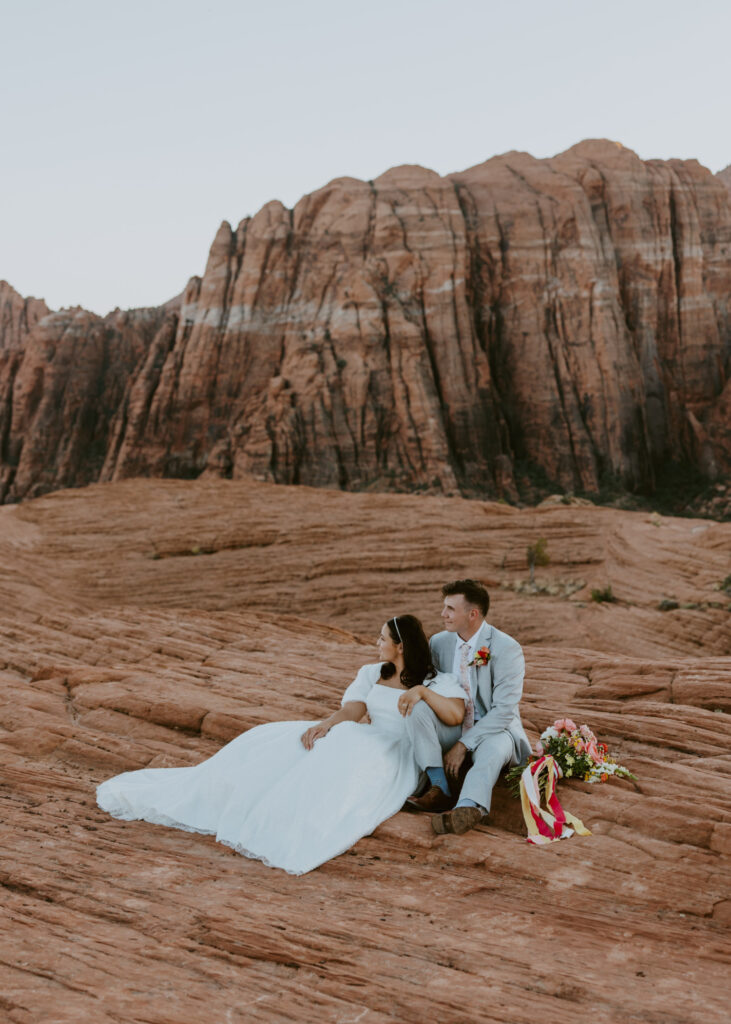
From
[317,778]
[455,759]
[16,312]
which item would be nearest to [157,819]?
[317,778]

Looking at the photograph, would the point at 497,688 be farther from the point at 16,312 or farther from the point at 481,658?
the point at 16,312

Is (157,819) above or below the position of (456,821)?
Answer: below

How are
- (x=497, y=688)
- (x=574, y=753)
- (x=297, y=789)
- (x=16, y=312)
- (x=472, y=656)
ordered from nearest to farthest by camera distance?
(x=297, y=789)
(x=497, y=688)
(x=472, y=656)
(x=574, y=753)
(x=16, y=312)

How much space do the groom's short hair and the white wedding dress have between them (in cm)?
62

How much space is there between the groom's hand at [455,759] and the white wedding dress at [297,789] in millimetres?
280

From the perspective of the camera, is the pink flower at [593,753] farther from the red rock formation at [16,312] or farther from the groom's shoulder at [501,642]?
the red rock formation at [16,312]

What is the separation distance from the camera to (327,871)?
5.41 metres

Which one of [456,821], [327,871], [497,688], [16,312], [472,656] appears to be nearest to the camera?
[327,871]

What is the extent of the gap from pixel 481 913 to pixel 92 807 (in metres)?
3.60

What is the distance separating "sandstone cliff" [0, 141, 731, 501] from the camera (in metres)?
48.6

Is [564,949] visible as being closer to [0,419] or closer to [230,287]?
[230,287]

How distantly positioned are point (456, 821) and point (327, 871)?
956mm

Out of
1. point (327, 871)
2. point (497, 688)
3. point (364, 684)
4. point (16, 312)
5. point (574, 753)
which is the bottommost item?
point (327, 871)

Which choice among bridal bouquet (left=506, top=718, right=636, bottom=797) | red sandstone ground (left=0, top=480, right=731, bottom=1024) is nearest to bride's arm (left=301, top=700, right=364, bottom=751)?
red sandstone ground (left=0, top=480, right=731, bottom=1024)
